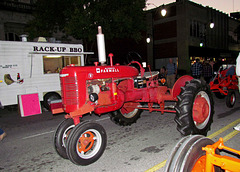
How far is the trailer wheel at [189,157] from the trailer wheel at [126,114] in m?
3.47

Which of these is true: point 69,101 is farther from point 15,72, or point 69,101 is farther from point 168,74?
point 168,74

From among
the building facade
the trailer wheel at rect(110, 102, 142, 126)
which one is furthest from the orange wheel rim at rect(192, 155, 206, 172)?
the building facade

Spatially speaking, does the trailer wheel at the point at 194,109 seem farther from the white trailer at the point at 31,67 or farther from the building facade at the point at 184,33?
the building facade at the point at 184,33

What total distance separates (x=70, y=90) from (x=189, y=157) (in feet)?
8.24

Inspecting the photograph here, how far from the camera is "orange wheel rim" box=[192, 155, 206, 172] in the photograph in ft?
6.04

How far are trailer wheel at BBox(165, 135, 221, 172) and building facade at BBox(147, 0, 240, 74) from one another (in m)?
21.2

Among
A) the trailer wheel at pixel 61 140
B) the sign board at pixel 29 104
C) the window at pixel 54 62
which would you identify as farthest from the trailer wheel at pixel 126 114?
the window at pixel 54 62

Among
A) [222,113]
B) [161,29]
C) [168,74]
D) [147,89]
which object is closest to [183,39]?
[161,29]

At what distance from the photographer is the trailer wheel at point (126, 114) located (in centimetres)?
536

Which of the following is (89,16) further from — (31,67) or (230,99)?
(230,99)

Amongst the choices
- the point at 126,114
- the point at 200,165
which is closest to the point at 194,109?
the point at 126,114

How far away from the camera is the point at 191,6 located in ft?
75.8

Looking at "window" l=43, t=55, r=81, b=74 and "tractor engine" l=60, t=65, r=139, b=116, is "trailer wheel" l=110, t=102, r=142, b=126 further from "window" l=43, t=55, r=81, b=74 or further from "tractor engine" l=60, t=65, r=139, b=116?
"window" l=43, t=55, r=81, b=74

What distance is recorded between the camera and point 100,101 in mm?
4059
